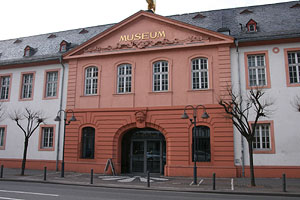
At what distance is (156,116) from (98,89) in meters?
4.70

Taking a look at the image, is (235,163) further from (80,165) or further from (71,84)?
(71,84)

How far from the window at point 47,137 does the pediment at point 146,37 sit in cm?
560

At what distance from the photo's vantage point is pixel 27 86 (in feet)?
74.2

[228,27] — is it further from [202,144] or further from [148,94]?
[202,144]

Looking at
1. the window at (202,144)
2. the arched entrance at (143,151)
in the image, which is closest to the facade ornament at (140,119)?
the arched entrance at (143,151)

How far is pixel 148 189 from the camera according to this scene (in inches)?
512

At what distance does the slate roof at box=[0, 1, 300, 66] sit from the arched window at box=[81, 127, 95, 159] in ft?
20.5

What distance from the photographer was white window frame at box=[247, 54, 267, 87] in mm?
17344

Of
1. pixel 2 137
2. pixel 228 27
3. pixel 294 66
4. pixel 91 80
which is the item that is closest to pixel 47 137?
pixel 2 137

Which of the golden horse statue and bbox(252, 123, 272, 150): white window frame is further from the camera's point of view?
the golden horse statue

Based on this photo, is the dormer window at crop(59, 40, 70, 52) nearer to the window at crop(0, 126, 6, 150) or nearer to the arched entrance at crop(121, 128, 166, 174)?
the window at crop(0, 126, 6, 150)

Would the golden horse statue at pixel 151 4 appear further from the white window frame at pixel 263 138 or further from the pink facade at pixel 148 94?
the white window frame at pixel 263 138

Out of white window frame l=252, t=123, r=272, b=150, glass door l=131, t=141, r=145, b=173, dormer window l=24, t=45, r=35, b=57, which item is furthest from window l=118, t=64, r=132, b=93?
dormer window l=24, t=45, r=35, b=57

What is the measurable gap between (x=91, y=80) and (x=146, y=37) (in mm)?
5022
